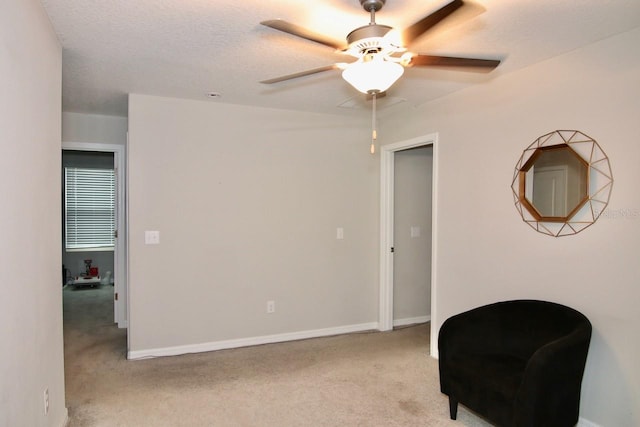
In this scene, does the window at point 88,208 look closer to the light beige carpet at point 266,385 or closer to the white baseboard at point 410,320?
the light beige carpet at point 266,385

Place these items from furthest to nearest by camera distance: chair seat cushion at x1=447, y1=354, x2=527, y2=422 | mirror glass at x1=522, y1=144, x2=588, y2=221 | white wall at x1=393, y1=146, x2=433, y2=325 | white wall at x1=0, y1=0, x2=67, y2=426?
white wall at x1=393, y1=146, x2=433, y2=325, mirror glass at x1=522, y1=144, x2=588, y2=221, chair seat cushion at x1=447, y1=354, x2=527, y2=422, white wall at x1=0, y1=0, x2=67, y2=426

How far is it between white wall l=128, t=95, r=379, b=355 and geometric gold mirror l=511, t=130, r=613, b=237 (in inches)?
75.7

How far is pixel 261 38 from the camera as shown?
7.90 feet

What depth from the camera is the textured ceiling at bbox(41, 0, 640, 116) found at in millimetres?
2047

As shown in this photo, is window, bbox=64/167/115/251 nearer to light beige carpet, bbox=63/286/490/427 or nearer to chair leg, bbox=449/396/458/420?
light beige carpet, bbox=63/286/490/427

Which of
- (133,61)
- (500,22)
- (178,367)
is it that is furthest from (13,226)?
(500,22)

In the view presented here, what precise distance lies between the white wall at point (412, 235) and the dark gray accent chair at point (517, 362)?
1.96 m

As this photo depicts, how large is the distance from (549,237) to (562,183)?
35 centimetres

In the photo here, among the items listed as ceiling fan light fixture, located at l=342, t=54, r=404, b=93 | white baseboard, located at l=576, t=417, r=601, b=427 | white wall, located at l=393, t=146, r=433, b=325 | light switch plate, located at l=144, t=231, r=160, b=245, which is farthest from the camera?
white wall, located at l=393, t=146, r=433, b=325

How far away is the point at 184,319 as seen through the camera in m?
3.88

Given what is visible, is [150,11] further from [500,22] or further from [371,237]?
[371,237]

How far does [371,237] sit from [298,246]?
2.77 ft

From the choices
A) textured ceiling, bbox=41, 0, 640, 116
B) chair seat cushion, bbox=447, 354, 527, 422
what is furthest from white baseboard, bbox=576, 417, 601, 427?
textured ceiling, bbox=41, 0, 640, 116

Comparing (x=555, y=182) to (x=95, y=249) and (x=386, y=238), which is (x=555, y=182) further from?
(x=95, y=249)
